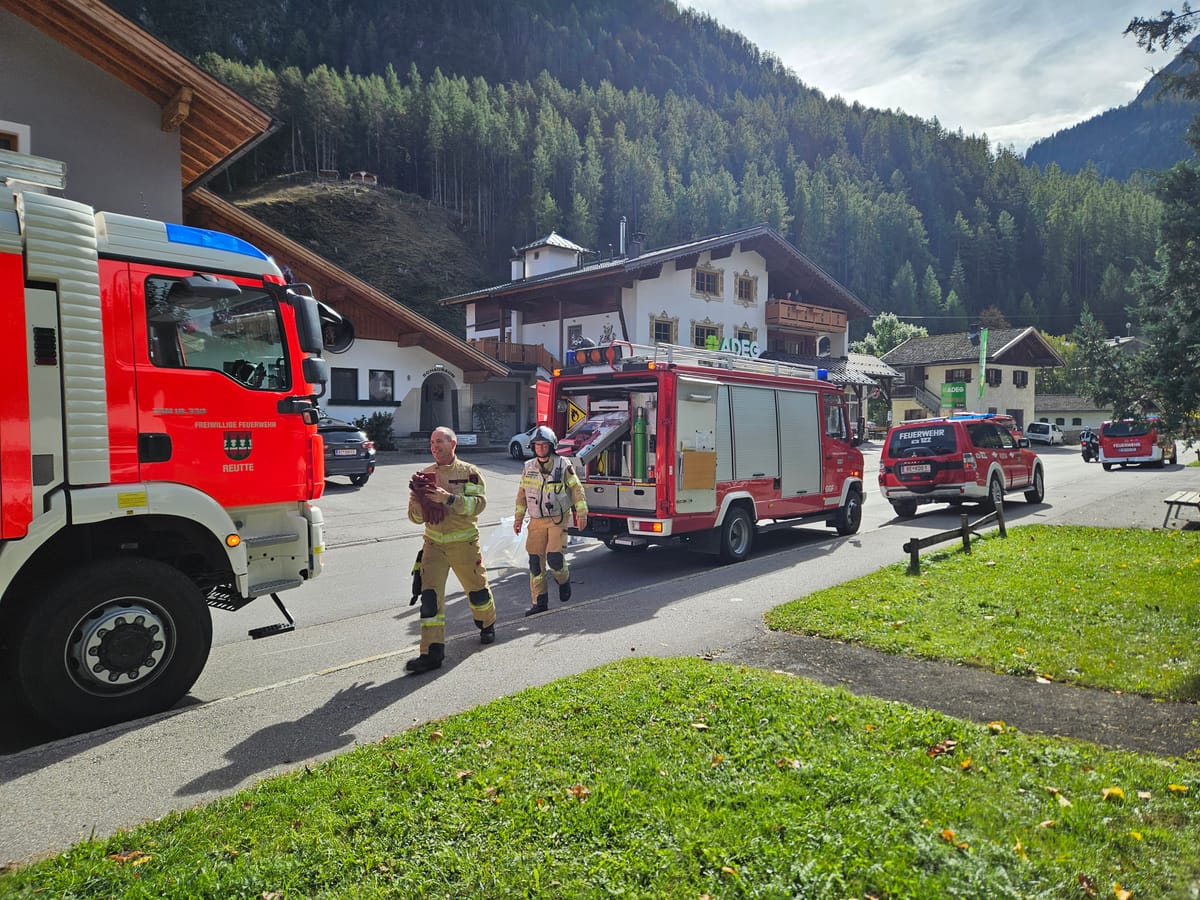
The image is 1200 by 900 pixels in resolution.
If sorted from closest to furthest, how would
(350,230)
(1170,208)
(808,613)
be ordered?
(808,613) < (1170,208) < (350,230)

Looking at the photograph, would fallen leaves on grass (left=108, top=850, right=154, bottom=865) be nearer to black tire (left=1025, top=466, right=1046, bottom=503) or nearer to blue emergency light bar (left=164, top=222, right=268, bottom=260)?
blue emergency light bar (left=164, top=222, right=268, bottom=260)

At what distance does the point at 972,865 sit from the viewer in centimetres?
312

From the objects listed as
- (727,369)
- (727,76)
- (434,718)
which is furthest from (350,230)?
(727,76)

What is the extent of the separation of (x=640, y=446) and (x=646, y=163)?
87682 millimetres

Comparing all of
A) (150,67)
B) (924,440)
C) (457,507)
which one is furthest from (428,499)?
(924,440)

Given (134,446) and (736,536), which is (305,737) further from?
(736,536)

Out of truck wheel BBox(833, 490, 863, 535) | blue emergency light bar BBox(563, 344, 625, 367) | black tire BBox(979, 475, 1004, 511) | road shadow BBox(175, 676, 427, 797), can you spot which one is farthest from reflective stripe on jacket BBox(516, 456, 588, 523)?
black tire BBox(979, 475, 1004, 511)

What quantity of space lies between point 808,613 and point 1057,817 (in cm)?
401

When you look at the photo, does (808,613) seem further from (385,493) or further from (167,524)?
(385,493)

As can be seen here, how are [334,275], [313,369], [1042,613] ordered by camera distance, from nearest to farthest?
[313,369], [1042,613], [334,275]

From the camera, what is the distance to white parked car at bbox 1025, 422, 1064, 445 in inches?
2035

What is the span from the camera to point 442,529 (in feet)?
21.4

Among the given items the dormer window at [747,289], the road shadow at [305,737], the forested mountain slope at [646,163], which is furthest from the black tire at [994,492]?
the forested mountain slope at [646,163]

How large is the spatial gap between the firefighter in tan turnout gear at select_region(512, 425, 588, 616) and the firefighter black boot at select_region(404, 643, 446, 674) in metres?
1.90
